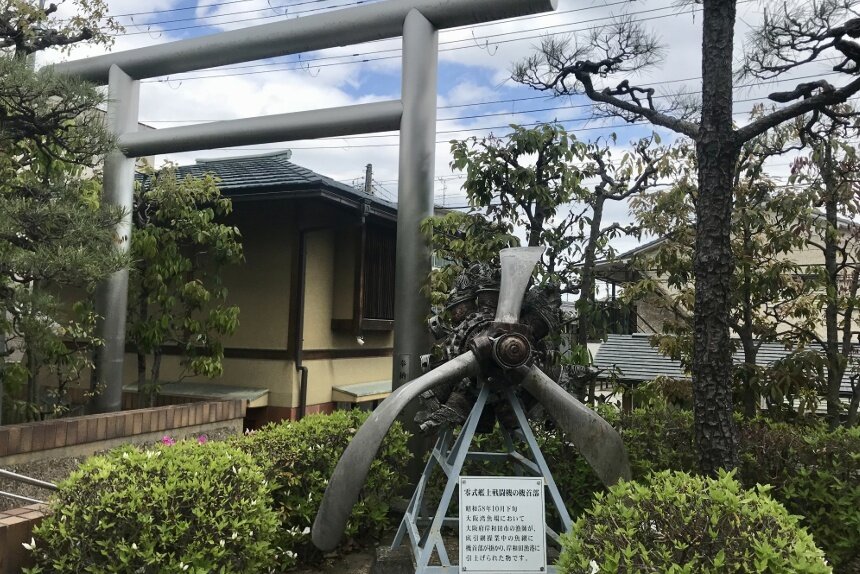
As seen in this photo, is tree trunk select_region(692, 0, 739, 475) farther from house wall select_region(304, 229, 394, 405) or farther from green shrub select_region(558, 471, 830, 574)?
house wall select_region(304, 229, 394, 405)

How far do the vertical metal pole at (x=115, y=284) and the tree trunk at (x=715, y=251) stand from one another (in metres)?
6.59

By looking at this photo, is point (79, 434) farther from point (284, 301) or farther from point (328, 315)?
point (328, 315)

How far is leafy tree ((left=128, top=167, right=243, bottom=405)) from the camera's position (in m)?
8.30

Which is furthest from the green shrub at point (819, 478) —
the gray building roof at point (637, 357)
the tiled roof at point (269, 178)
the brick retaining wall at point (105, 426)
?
the gray building roof at point (637, 357)

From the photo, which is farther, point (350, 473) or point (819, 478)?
point (819, 478)

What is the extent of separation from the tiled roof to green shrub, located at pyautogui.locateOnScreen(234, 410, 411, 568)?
372cm

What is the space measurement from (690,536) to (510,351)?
5.19 feet

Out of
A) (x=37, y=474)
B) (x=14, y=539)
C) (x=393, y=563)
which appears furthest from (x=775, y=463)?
(x=37, y=474)

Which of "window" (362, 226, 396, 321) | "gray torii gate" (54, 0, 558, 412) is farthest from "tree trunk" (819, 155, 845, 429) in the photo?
"window" (362, 226, 396, 321)

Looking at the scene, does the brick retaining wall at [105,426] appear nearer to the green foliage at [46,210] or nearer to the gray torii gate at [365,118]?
the green foliage at [46,210]

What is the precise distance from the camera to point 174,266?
8.41 m

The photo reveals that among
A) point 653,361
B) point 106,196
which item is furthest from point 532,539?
point 653,361

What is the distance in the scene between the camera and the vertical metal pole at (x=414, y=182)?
6648mm

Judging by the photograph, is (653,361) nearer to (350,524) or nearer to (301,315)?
(301,315)
